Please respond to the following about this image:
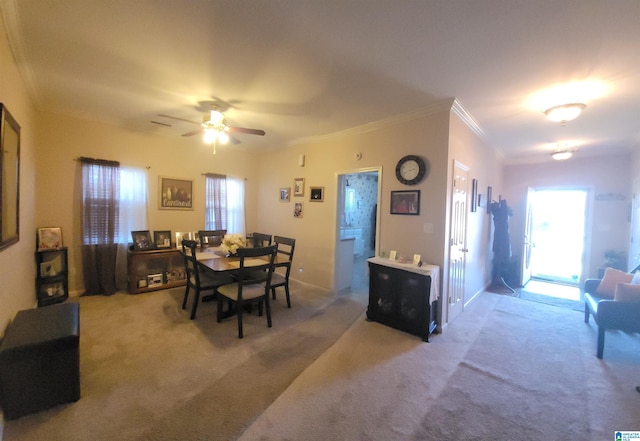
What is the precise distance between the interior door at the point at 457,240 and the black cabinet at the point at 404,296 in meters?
0.44

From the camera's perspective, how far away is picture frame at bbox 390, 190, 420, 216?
3109mm

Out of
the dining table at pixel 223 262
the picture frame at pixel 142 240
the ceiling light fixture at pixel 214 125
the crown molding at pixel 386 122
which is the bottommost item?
the dining table at pixel 223 262

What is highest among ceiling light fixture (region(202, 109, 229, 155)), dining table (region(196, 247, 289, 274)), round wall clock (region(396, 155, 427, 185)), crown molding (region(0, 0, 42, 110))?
crown molding (region(0, 0, 42, 110))

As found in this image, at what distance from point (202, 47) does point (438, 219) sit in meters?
2.82

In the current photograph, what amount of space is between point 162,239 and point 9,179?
2374 mm

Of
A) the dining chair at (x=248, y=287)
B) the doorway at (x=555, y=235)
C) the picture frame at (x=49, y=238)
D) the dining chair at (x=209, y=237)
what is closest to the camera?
the dining chair at (x=248, y=287)

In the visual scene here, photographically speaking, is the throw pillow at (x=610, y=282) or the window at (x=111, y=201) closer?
the throw pillow at (x=610, y=282)

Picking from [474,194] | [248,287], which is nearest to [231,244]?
[248,287]

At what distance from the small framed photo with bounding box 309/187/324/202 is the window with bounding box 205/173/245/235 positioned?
5.86 ft

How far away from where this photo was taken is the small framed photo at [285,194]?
4.88 m

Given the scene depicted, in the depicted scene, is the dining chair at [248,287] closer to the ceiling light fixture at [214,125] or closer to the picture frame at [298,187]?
the ceiling light fixture at [214,125]

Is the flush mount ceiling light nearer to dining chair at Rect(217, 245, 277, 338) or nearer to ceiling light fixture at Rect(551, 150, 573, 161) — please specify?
ceiling light fixture at Rect(551, 150, 573, 161)

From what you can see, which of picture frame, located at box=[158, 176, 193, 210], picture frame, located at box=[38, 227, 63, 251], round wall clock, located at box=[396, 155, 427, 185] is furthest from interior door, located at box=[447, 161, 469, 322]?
picture frame, located at box=[38, 227, 63, 251]

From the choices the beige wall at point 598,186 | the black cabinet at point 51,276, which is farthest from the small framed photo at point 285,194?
the beige wall at point 598,186
